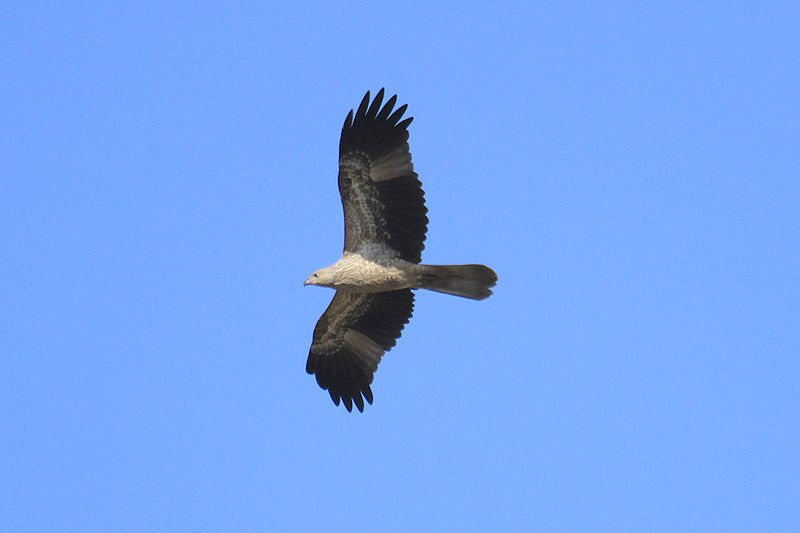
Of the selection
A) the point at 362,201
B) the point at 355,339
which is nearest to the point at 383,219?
the point at 362,201

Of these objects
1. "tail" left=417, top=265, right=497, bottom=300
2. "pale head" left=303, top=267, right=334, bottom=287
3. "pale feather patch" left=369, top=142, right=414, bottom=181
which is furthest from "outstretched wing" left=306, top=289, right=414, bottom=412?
"pale feather patch" left=369, top=142, right=414, bottom=181

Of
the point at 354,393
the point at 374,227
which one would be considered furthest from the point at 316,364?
the point at 374,227

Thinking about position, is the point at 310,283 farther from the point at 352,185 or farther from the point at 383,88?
the point at 383,88

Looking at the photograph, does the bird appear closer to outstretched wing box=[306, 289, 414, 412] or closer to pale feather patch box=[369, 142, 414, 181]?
pale feather patch box=[369, 142, 414, 181]

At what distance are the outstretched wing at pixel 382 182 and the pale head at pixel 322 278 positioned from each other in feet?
1.91

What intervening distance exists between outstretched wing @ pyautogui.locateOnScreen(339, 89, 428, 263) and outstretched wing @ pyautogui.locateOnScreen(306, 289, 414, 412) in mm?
1180

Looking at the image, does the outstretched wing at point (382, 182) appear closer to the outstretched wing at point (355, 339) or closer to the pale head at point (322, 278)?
the pale head at point (322, 278)

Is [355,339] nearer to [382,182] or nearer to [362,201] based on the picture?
[362,201]

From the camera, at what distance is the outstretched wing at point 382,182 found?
38.0 feet

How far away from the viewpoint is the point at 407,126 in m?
11.6

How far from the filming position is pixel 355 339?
1311 cm

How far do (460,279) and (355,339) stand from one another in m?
2.06

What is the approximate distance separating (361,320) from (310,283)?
1.31 metres

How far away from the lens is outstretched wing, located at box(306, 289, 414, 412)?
12.9 meters
